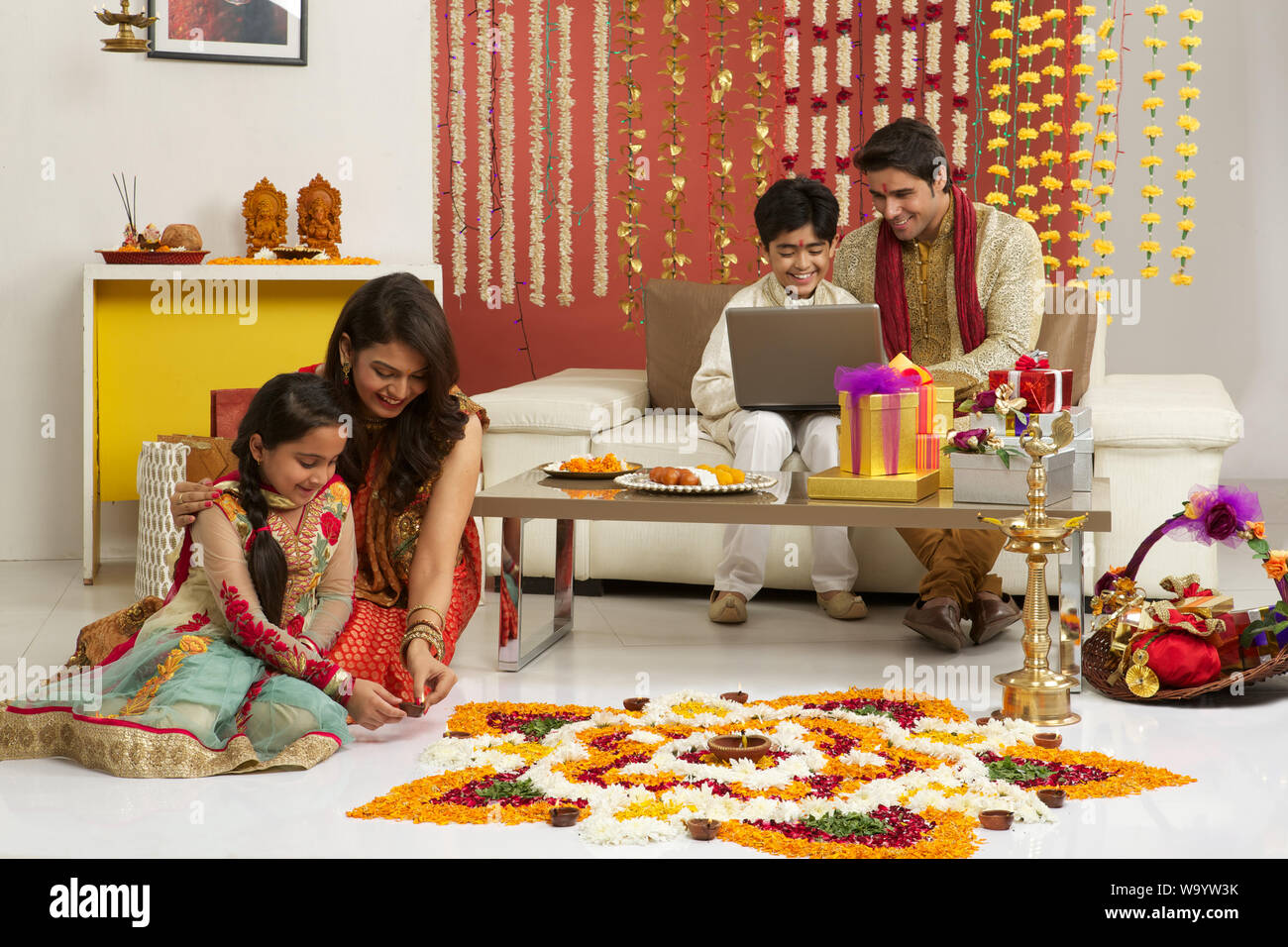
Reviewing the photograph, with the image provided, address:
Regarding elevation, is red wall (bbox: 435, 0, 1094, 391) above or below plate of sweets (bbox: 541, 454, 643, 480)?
above

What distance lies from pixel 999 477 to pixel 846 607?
861mm

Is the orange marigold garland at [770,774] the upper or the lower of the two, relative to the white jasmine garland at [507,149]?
lower

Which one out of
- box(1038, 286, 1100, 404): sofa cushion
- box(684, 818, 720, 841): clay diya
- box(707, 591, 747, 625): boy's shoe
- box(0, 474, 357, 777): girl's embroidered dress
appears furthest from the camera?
box(1038, 286, 1100, 404): sofa cushion

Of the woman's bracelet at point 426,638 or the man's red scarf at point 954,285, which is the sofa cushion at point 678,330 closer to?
the man's red scarf at point 954,285

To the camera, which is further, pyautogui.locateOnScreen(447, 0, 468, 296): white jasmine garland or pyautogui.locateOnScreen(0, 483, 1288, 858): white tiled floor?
pyautogui.locateOnScreen(447, 0, 468, 296): white jasmine garland

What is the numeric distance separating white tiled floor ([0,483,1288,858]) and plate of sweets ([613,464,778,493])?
40 centimetres

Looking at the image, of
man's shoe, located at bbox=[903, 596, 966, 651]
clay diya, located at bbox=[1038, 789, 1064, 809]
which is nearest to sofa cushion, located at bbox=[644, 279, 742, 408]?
man's shoe, located at bbox=[903, 596, 966, 651]

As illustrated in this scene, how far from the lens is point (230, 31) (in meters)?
4.37

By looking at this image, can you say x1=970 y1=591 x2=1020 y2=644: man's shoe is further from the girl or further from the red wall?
the red wall

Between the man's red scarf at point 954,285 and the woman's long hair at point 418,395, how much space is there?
4.59ft

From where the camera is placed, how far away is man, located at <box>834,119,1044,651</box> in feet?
11.8

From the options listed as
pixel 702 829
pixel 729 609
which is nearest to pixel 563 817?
pixel 702 829

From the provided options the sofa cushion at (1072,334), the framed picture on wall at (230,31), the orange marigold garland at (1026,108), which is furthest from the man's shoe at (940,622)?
the framed picture on wall at (230,31)

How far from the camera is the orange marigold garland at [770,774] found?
2.01 metres
